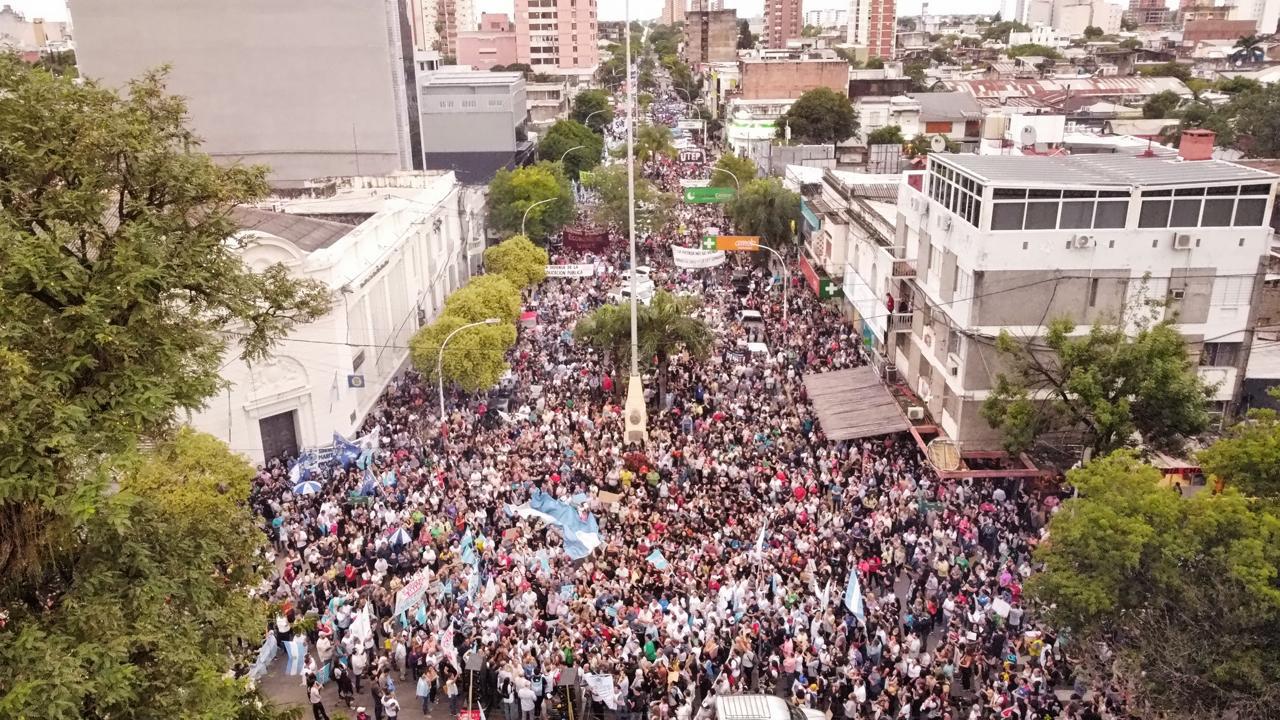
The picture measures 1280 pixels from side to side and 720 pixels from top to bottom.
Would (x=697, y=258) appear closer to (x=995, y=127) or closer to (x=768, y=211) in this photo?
(x=768, y=211)

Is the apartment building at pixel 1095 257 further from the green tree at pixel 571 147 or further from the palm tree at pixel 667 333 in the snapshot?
the green tree at pixel 571 147

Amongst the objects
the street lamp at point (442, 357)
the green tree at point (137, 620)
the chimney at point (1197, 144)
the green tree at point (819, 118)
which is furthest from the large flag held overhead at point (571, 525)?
the green tree at point (819, 118)

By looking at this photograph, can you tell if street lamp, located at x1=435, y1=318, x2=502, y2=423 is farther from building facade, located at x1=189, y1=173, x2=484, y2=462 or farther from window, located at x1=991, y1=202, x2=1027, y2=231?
window, located at x1=991, y1=202, x2=1027, y2=231

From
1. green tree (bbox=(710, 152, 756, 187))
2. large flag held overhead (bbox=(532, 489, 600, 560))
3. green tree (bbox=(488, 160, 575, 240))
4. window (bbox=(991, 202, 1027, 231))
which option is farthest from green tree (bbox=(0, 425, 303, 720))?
green tree (bbox=(710, 152, 756, 187))

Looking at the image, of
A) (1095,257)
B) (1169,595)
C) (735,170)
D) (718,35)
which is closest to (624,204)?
(735,170)

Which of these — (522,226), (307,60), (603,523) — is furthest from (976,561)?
(307,60)
